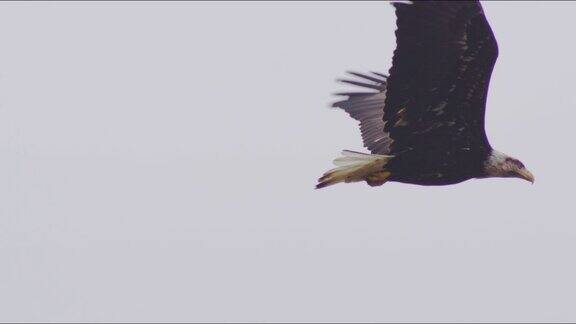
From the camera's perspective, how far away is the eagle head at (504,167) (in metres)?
12.7

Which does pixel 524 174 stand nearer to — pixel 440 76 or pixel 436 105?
pixel 436 105

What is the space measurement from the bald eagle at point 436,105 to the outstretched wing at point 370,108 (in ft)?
1.08

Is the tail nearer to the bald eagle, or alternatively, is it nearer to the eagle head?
the bald eagle

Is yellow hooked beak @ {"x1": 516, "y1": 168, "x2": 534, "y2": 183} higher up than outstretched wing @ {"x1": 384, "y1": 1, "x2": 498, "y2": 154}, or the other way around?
outstretched wing @ {"x1": 384, "y1": 1, "x2": 498, "y2": 154}

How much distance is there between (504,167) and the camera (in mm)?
12805

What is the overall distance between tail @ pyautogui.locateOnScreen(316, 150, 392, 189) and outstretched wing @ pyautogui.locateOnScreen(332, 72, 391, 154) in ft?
4.48

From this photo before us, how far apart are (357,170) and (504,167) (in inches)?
62.1

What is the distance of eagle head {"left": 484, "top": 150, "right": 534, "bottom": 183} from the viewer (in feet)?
41.7

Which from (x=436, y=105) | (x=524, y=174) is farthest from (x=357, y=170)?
(x=524, y=174)

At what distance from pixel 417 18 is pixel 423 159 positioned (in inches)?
91.2

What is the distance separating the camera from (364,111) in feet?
49.1

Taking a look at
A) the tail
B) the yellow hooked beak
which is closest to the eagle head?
the yellow hooked beak

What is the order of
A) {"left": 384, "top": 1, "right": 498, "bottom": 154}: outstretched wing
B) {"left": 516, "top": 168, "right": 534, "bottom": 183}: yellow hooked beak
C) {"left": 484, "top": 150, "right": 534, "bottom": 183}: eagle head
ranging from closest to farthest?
{"left": 384, "top": 1, "right": 498, "bottom": 154}: outstretched wing < {"left": 484, "top": 150, "right": 534, "bottom": 183}: eagle head < {"left": 516, "top": 168, "right": 534, "bottom": 183}: yellow hooked beak

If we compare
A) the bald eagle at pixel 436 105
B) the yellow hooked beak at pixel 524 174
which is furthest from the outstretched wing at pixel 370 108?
the yellow hooked beak at pixel 524 174
